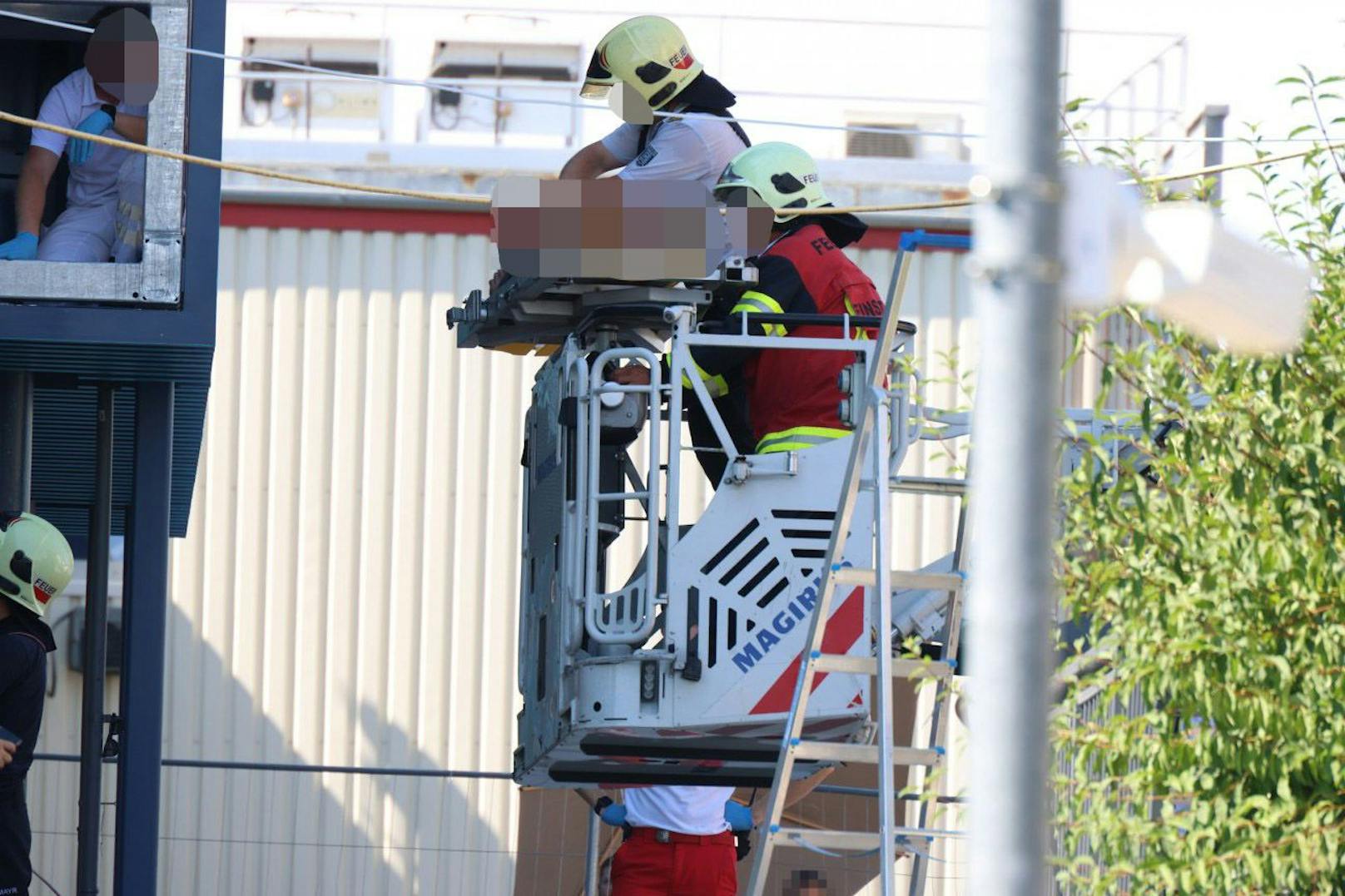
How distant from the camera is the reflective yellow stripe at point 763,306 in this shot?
787 cm

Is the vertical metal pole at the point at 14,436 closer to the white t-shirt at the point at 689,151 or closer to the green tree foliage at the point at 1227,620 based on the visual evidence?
the white t-shirt at the point at 689,151

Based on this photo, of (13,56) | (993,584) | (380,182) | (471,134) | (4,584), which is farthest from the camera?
(471,134)

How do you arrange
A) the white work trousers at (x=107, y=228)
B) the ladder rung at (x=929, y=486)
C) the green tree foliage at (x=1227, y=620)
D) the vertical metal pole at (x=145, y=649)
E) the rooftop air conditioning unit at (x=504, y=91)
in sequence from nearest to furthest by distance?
the green tree foliage at (x=1227, y=620)
the ladder rung at (x=929, y=486)
the vertical metal pole at (x=145, y=649)
the white work trousers at (x=107, y=228)
the rooftop air conditioning unit at (x=504, y=91)

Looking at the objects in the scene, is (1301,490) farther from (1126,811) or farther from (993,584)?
(993,584)

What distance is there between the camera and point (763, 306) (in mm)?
7883

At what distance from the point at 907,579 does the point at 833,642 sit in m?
0.55

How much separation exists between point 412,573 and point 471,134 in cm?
486

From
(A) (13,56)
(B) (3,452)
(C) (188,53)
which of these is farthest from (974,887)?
(A) (13,56)

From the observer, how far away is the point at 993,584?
338cm

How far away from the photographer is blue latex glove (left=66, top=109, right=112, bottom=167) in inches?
353

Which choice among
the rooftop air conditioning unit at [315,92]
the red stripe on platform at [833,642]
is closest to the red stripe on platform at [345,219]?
the rooftop air conditioning unit at [315,92]

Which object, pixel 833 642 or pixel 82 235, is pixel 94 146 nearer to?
pixel 82 235

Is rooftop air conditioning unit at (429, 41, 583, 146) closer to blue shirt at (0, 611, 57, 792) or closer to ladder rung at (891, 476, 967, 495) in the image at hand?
ladder rung at (891, 476, 967, 495)

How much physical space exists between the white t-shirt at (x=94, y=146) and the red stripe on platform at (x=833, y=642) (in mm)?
3353
